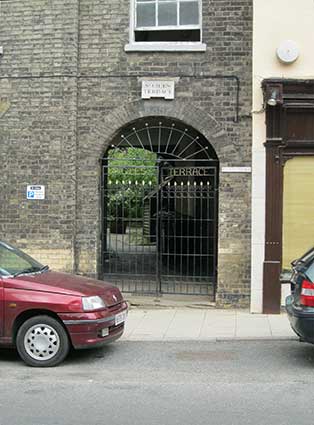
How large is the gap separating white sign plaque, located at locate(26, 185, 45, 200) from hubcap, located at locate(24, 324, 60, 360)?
454cm

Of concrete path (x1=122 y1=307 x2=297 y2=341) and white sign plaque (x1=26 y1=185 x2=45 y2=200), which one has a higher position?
white sign plaque (x1=26 y1=185 x2=45 y2=200)

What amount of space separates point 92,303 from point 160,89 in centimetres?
516

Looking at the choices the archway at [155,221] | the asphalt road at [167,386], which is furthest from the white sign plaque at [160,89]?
the asphalt road at [167,386]

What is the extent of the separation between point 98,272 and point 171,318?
1.89 meters

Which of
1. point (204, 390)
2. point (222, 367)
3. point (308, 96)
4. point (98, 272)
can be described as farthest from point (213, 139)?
point (204, 390)

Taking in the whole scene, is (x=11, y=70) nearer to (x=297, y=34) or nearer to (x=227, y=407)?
(x=297, y=34)

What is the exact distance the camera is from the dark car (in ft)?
22.7

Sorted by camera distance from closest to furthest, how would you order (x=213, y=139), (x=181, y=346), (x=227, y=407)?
(x=227, y=407) < (x=181, y=346) < (x=213, y=139)

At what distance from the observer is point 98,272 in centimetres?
1129

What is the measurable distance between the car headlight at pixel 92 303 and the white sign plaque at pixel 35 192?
4430 millimetres

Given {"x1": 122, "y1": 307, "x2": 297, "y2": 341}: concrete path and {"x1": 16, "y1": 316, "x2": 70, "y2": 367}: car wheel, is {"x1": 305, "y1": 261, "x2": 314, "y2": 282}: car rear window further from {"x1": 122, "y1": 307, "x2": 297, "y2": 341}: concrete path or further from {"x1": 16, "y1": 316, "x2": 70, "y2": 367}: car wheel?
{"x1": 16, "y1": 316, "x2": 70, "y2": 367}: car wheel

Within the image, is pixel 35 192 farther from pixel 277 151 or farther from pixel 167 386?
pixel 167 386

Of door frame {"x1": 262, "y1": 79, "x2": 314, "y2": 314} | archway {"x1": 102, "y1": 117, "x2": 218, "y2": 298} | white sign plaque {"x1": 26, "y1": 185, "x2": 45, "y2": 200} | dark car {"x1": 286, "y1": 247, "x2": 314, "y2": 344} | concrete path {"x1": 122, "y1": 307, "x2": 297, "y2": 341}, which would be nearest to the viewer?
dark car {"x1": 286, "y1": 247, "x2": 314, "y2": 344}

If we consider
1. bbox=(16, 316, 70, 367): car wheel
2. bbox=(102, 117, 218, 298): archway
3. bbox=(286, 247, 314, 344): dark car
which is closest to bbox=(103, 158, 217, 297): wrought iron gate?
bbox=(102, 117, 218, 298): archway
